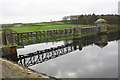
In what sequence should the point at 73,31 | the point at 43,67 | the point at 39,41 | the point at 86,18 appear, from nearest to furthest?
the point at 43,67
the point at 39,41
the point at 73,31
the point at 86,18

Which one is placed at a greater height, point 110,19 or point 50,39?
point 110,19

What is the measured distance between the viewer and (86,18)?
70.6 meters

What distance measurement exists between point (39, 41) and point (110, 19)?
166 feet

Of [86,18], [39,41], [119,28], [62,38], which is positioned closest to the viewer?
[39,41]

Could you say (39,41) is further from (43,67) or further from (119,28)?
(119,28)

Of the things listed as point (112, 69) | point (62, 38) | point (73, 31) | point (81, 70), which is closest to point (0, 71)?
point (81, 70)

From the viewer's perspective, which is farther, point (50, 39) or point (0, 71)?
point (50, 39)

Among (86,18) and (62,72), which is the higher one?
(86,18)

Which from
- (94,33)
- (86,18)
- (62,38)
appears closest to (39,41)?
(62,38)

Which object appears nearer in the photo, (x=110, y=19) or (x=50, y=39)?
(x=50, y=39)

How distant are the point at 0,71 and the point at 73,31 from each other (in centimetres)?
2745

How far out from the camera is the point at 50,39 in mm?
28641

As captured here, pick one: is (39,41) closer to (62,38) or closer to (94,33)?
(62,38)

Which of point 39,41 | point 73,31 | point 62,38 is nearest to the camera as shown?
point 39,41
